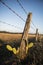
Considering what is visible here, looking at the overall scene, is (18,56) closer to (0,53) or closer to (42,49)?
(42,49)

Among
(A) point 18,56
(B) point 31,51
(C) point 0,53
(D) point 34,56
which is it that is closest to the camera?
(A) point 18,56

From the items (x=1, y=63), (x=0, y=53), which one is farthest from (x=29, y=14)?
(x=0, y=53)

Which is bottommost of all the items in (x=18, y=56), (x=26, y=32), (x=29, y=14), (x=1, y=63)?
(x=1, y=63)

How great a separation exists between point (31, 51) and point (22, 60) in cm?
142

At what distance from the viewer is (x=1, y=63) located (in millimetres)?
8320

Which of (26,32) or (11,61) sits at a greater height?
(26,32)

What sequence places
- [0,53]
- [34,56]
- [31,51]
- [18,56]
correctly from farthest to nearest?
[0,53] < [31,51] < [34,56] < [18,56]

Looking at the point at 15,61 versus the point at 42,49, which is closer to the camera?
the point at 15,61

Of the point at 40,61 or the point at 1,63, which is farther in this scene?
the point at 1,63

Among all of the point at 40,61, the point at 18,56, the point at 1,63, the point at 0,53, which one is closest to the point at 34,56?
the point at 40,61

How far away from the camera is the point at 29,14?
7.61 metres

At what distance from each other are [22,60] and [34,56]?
0.87m

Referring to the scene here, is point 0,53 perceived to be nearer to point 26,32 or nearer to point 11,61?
point 11,61

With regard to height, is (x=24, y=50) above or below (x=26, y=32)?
below
